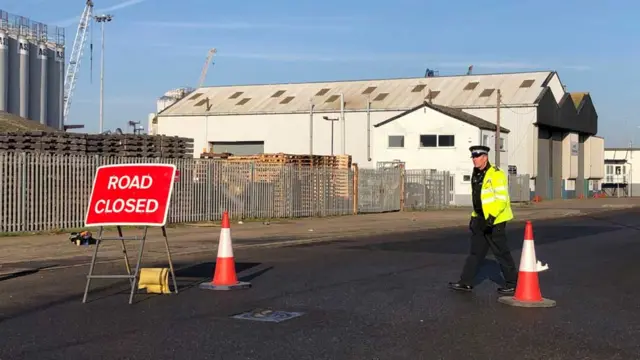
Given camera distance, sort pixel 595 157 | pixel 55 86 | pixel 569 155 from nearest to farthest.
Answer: pixel 55 86
pixel 569 155
pixel 595 157

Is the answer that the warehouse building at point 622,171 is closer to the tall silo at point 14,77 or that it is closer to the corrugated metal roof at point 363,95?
the corrugated metal roof at point 363,95

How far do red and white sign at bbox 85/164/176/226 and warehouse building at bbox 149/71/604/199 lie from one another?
3686 cm

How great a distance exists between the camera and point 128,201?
376 inches

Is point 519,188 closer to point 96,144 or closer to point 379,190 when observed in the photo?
point 379,190

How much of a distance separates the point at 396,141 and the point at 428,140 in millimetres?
2012

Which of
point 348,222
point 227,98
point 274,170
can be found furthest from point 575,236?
point 227,98

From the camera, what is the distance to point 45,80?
52.1m

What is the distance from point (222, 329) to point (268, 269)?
4.90 m

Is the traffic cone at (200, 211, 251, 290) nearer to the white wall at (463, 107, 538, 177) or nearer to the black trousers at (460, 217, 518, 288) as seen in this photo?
the black trousers at (460, 217, 518, 288)

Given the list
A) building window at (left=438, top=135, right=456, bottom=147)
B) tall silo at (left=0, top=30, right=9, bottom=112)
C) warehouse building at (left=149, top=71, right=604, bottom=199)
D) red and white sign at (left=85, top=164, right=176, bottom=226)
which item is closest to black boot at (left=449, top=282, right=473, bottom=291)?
red and white sign at (left=85, top=164, right=176, bottom=226)

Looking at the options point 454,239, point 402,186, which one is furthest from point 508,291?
point 402,186

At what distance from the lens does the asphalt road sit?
6.70 metres

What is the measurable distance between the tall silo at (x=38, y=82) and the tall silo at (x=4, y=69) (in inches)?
114

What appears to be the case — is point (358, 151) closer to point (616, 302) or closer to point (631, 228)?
point (631, 228)
